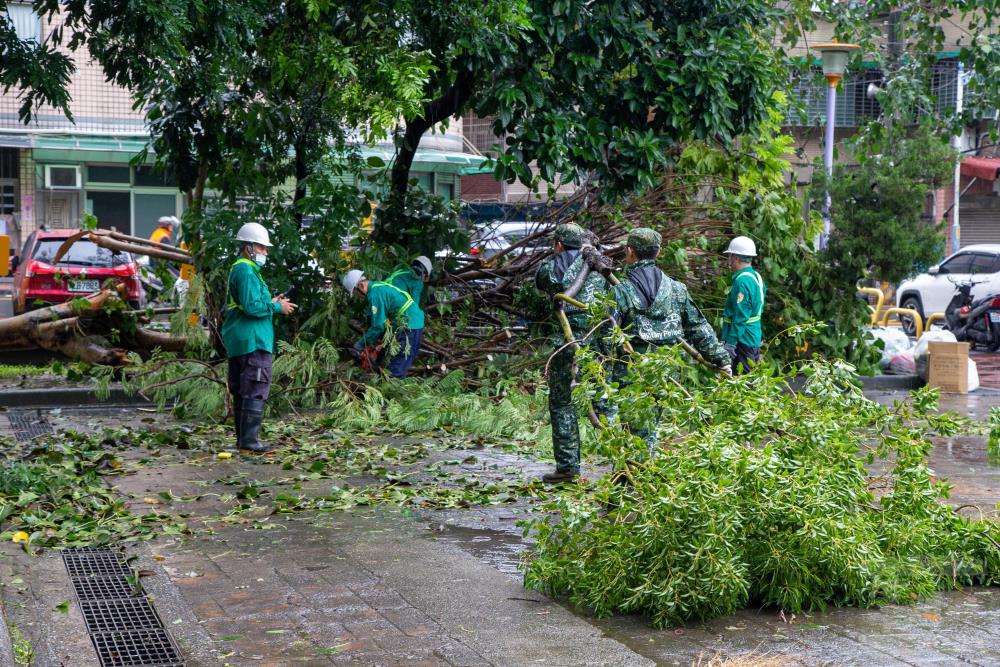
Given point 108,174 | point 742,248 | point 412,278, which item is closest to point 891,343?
point 742,248

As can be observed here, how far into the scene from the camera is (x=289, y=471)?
8.76m

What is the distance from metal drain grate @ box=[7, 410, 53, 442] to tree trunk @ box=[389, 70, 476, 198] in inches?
164

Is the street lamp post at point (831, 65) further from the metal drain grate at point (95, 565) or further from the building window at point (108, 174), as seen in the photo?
the building window at point (108, 174)

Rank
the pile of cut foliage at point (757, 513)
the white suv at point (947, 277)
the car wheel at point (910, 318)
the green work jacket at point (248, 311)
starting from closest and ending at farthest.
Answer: the pile of cut foliage at point (757, 513) → the green work jacket at point (248, 311) → the car wheel at point (910, 318) → the white suv at point (947, 277)

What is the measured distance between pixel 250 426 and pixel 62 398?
155 inches

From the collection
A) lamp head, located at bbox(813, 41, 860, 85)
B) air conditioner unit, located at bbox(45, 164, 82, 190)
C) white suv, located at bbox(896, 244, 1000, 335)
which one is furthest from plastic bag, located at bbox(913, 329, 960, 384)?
air conditioner unit, located at bbox(45, 164, 82, 190)

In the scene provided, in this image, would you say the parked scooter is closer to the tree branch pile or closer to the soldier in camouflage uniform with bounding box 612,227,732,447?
the tree branch pile

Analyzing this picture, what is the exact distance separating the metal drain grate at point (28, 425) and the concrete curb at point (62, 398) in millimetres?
470

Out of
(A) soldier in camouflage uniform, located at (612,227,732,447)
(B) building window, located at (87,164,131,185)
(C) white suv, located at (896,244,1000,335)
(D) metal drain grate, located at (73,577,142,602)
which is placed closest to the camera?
(D) metal drain grate, located at (73,577,142,602)

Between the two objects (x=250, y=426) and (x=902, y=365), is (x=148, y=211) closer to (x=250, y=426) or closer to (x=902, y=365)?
(x=902, y=365)

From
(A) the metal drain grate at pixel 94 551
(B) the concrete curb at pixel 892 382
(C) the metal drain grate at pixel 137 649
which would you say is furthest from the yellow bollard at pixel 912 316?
(C) the metal drain grate at pixel 137 649

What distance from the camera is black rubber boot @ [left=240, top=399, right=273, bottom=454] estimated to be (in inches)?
370

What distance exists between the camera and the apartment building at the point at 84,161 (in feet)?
94.5

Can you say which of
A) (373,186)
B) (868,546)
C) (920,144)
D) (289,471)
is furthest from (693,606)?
(920,144)
